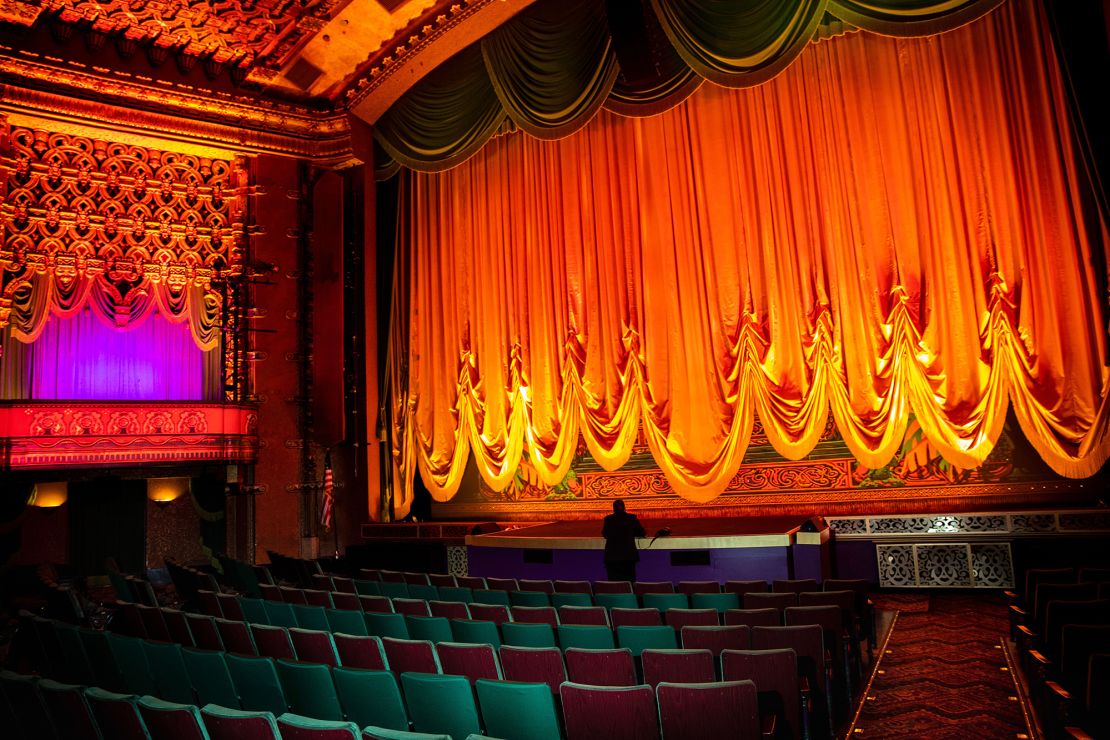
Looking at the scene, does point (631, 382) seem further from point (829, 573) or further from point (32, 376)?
point (32, 376)

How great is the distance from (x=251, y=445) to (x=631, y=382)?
4818 mm

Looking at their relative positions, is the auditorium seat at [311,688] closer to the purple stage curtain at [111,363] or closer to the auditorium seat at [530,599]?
the auditorium seat at [530,599]

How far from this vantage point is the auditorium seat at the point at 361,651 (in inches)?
136

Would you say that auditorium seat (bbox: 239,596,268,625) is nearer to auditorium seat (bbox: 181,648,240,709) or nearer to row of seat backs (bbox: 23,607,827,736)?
row of seat backs (bbox: 23,607,827,736)

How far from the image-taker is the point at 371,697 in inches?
116

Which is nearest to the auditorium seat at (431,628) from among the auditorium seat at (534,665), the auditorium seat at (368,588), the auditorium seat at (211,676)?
the auditorium seat at (534,665)

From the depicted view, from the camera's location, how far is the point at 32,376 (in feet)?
31.1

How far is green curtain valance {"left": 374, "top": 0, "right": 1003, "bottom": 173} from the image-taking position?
7.04 metres

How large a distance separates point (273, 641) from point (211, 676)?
565 mm

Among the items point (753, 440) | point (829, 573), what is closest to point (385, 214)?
point (753, 440)

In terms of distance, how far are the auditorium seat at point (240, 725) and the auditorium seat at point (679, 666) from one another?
134cm

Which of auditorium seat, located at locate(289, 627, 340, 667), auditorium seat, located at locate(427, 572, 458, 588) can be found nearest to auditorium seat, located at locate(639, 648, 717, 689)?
auditorium seat, located at locate(289, 627, 340, 667)

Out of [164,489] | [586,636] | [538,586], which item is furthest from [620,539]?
[164,489]

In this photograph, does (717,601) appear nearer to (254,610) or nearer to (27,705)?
(254,610)
